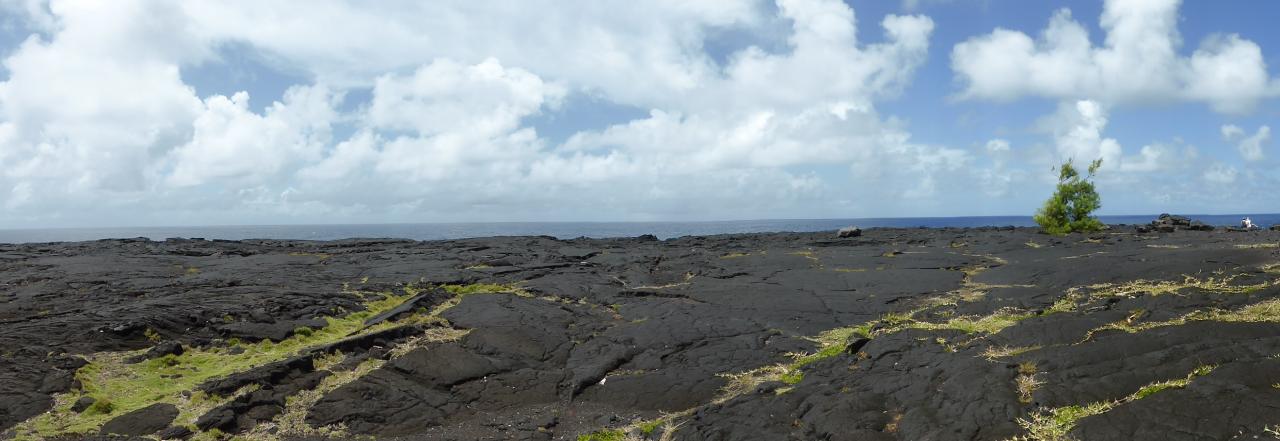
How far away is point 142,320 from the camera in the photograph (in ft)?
62.7

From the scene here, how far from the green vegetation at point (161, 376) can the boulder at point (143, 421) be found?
0.83 ft

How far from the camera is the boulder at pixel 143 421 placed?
1345cm

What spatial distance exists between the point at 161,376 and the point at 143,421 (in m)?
3.27

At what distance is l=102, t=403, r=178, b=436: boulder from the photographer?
13.5m

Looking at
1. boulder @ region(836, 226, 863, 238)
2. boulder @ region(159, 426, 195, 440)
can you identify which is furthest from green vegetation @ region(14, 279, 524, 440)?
boulder @ region(836, 226, 863, 238)

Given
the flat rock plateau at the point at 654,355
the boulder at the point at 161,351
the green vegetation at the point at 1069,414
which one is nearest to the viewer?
the green vegetation at the point at 1069,414

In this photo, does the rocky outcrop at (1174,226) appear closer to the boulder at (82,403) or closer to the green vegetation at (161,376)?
the green vegetation at (161,376)

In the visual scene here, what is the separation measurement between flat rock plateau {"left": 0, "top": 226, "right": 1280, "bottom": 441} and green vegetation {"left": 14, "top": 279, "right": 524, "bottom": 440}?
0.07 metres

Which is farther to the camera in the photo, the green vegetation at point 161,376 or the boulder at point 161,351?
the boulder at point 161,351

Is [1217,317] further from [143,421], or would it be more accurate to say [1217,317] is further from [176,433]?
[143,421]

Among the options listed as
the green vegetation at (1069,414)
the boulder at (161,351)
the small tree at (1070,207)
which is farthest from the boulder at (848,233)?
the boulder at (161,351)

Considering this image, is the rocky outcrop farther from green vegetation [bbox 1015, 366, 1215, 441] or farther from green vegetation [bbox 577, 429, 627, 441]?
green vegetation [bbox 577, 429, 627, 441]

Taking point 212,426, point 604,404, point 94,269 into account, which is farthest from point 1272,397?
point 94,269

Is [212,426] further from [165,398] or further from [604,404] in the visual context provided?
[604,404]
